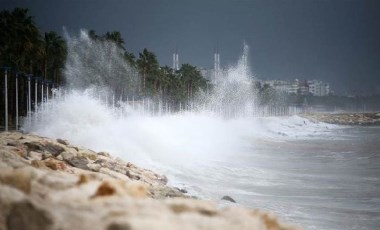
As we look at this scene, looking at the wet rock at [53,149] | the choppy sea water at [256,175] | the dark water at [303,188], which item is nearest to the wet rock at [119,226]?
the choppy sea water at [256,175]

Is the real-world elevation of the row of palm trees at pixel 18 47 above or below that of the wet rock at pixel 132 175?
above

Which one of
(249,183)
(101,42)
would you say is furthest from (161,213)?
(101,42)

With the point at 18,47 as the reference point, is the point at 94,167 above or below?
below

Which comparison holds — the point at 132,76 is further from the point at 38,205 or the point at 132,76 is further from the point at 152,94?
the point at 38,205

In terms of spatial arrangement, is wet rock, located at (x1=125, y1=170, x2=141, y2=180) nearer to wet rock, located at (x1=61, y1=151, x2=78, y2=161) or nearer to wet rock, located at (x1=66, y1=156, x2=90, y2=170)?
wet rock, located at (x1=66, y1=156, x2=90, y2=170)

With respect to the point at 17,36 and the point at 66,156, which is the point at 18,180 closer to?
the point at 66,156

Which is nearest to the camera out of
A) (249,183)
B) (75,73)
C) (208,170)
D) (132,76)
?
(249,183)

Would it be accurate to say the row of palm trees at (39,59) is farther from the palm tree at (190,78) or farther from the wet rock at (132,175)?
the wet rock at (132,175)

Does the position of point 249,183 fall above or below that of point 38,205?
below

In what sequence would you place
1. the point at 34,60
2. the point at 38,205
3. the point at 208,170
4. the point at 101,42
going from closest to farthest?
1. the point at 38,205
2. the point at 208,170
3. the point at 34,60
4. the point at 101,42

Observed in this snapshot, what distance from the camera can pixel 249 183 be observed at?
16.7 m

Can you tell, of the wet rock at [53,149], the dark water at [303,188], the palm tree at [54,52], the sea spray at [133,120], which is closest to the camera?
the dark water at [303,188]

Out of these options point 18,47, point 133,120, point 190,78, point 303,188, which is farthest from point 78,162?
point 190,78

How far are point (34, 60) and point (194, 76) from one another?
6413 cm
